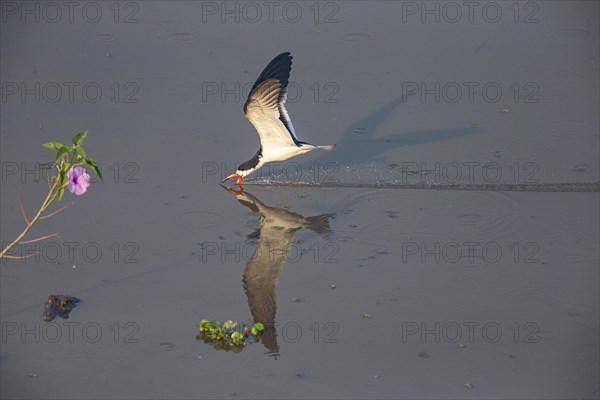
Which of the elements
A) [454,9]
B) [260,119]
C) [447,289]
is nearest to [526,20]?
[454,9]

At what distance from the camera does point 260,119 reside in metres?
8.49

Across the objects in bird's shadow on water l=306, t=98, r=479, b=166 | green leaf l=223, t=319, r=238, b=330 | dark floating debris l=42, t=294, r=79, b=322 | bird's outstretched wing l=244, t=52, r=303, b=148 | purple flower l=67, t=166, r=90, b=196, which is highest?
bird's outstretched wing l=244, t=52, r=303, b=148

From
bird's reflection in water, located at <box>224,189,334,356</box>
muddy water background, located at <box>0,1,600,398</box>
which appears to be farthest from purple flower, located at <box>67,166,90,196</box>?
bird's reflection in water, located at <box>224,189,334,356</box>

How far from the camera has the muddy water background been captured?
6352 mm

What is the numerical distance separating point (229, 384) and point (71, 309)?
4.66ft

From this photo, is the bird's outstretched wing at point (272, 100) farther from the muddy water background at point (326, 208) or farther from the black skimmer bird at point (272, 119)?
the muddy water background at point (326, 208)

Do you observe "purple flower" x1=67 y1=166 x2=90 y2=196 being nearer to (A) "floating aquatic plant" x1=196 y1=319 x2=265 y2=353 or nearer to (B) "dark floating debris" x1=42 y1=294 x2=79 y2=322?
(A) "floating aquatic plant" x1=196 y1=319 x2=265 y2=353

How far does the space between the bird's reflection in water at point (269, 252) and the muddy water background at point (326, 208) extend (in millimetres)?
71

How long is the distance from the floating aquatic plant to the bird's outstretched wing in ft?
7.66

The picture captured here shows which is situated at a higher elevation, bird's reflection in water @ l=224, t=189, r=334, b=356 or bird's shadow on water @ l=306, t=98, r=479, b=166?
bird's shadow on water @ l=306, t=98, r=479, b=166

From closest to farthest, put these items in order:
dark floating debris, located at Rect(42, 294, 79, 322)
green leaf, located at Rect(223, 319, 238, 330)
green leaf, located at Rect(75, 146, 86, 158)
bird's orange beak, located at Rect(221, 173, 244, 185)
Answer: green leaf, located at Rect(75, 146, 86, 158), green leaf, located at Rect(223, 319, 238, 330), dark floating debris, located at Rect(42, 294, 79, 322), bird's orange beak, located at Rect(221, 173, 244, 185)

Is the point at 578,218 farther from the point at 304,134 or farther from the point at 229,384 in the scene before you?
the point at 229,384

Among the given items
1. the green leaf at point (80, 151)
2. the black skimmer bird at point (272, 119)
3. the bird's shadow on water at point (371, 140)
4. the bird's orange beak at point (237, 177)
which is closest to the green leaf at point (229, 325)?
the green leaf at point (80, 151)

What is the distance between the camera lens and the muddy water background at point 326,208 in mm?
6352
